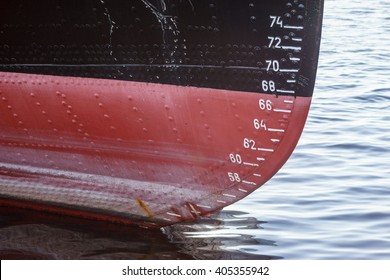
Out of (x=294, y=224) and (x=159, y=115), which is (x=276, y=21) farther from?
(x=294, y=224)

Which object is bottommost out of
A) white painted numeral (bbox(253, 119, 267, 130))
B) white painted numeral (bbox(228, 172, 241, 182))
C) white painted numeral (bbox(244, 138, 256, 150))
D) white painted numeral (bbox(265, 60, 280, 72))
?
white painted numeral (bbox(228, 172, 241, 182))

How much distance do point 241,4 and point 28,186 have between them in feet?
8.38

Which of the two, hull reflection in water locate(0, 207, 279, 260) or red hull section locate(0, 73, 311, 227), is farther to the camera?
hull reflection in water locate(0, 207, 279, 260)

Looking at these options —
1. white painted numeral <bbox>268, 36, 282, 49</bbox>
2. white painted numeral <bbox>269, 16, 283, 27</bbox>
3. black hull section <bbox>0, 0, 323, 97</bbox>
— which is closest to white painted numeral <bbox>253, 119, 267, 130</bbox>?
black hull section <bbox>0, 0, 323, 97</bbox>

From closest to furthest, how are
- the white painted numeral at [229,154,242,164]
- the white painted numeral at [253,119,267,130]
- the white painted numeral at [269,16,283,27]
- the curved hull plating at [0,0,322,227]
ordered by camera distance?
the white painted numeral at [269,16,283,27] < the curved hull plating at [0,0,322,227] < the white painted numeral at [253,119,267,130] < the white painted numeral at [229,154,242,164]

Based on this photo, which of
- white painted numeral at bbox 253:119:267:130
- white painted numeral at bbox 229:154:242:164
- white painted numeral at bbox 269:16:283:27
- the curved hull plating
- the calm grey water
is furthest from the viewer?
the calm grey water

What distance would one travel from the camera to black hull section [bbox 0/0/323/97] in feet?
18.4

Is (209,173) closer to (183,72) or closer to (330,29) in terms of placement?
(183,72)

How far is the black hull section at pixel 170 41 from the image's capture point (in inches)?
221

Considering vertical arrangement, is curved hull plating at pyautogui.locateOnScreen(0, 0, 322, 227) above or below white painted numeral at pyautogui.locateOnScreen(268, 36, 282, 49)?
below

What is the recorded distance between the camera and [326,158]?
8555 millimetres

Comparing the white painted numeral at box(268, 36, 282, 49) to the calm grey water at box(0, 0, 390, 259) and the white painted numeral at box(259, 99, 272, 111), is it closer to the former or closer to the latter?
the white painted numeral at box(259, 99, 272, 111)

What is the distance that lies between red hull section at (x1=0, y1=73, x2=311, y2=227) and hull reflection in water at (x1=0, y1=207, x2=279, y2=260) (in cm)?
15

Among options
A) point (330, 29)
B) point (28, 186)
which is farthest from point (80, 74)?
point (330, 29)
